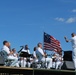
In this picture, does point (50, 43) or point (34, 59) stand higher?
point (50, 43)

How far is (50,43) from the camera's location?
22844 millimetres

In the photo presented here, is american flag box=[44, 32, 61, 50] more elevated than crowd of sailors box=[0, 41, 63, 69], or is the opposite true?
american flag box=[44, 32, 61, 50]

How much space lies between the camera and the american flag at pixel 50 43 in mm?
22578

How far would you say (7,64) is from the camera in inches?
829

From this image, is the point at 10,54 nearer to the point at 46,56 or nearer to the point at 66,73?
the point at 46,56

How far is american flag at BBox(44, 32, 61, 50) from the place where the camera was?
22578 millimetres

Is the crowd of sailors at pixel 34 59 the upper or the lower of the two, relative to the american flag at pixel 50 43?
lower

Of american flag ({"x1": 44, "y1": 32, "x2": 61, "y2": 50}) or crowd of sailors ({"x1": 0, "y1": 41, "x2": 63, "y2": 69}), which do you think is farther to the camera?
american flag ({"x1": 44, "y1": 32, "x2": 61, "y2": 50})

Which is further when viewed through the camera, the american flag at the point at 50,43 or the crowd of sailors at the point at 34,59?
the american flag at the point at 50,43

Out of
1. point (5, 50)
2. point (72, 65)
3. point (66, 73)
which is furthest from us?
point (66, 73)

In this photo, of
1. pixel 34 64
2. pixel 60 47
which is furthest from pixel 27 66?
pixel 60 47

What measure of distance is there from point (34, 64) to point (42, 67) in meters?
0.50

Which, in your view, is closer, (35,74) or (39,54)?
(39,54)

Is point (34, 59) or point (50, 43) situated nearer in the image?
point (34, 59)
